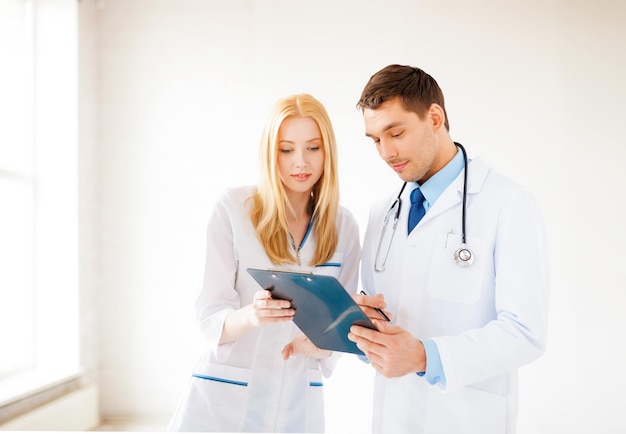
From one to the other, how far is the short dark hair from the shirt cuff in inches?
23.7

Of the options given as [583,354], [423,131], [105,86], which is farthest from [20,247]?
[583,354]

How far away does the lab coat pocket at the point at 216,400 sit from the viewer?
1745mm

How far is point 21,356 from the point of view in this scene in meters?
1.87

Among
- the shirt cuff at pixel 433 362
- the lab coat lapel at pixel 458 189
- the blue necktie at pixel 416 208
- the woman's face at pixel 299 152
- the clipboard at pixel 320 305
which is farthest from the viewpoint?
the woman's face at pixel 299 152

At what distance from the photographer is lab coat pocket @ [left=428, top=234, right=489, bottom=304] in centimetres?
145

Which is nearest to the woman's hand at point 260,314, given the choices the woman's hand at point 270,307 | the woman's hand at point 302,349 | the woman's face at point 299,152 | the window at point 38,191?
the woman's hand at point 270,307

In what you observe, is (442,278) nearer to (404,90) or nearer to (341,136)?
(404,90)

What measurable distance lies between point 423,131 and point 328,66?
0.50 m

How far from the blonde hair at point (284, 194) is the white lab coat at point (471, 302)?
9.3 inches

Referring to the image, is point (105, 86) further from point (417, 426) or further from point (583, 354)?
point (583, 354)

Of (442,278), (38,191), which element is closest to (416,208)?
(442,278)

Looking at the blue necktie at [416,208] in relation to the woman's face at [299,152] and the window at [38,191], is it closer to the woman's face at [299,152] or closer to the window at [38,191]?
the woman's face at [299,152]

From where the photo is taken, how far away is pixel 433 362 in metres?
1.38

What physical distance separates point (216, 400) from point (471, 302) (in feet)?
2.66
